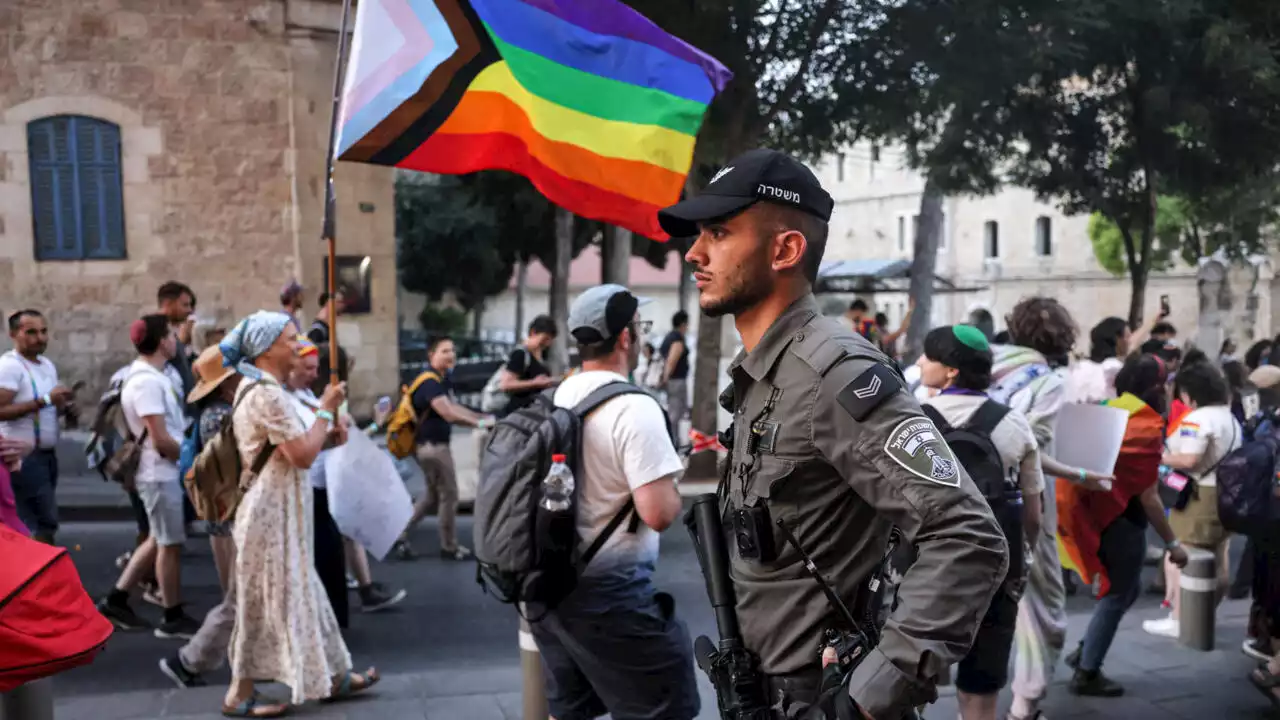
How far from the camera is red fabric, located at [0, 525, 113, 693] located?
257 cm

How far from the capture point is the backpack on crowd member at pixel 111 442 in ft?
22.1

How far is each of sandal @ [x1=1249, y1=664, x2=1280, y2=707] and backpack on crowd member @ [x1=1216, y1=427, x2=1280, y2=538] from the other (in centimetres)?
66

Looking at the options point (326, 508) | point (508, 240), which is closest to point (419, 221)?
point (508, 240)

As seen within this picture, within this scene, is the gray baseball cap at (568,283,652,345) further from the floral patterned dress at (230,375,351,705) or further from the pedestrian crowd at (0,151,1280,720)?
the floral patterned dress at (230,375,351,705)

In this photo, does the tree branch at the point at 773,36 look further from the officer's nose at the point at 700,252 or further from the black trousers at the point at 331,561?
the officer's nose at the point at 700,252

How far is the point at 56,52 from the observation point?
43.3 ft

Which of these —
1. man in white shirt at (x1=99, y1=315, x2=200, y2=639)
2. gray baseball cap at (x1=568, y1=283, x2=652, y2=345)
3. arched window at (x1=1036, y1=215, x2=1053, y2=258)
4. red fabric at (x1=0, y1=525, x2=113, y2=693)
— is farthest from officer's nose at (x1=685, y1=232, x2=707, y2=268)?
arched window at (x1=1036, y1=215, x2=1053, y2=258)

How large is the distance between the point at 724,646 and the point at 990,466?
1.92 metres

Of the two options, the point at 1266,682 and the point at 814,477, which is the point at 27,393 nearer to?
the point at 814,477

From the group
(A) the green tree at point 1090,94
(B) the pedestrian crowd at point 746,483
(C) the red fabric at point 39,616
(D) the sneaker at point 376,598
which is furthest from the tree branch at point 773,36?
(C) the red fabric at point 39,616

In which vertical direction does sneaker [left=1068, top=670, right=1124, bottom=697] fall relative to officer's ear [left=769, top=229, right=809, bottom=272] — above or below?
below

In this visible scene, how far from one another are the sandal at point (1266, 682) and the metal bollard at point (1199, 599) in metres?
0.81

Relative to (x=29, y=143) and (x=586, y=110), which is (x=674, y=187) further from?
(x=29, y=143)

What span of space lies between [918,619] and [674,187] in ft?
13.4
